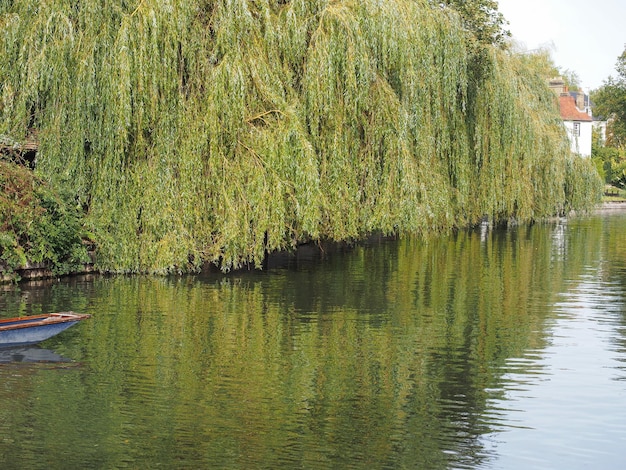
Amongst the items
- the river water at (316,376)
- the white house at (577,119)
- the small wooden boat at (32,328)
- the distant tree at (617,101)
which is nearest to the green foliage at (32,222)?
the river water at (316,376)

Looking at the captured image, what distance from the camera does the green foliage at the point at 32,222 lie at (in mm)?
18406

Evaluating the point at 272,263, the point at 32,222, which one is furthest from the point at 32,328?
the point at 272,263

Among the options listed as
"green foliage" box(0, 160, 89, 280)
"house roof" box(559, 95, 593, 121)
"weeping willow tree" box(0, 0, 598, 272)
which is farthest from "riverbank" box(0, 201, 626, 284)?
"house roof" box(559, 95, 593, 121)

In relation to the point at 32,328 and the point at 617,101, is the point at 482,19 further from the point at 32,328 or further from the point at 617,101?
the point at 617,101

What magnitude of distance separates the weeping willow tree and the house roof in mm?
65283

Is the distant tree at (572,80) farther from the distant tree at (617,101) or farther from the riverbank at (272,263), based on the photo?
the riverbank at (272,263)

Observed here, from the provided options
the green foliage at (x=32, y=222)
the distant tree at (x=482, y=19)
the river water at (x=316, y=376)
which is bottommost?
the river water at (x=316, y=376)

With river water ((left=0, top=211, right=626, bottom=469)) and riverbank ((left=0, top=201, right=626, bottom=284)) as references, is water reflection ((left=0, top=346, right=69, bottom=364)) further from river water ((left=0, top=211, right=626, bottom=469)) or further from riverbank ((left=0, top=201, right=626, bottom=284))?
riverbank ((left=0, top=201, right=626, bottom=284))

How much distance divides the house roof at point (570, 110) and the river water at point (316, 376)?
6513 cm

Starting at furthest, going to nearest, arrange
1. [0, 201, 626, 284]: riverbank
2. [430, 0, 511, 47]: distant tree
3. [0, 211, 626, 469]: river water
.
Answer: [430, 0, 511, 47]: distant tree → [0, 201, 626, 284]: riverbank → [0, 211, 626, 469]: river water

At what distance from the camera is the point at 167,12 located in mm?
18516

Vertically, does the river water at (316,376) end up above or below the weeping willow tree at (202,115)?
below

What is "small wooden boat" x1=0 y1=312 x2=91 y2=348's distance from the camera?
12.1 meters

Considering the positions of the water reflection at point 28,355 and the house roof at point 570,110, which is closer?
the water reflection at point 28,355
